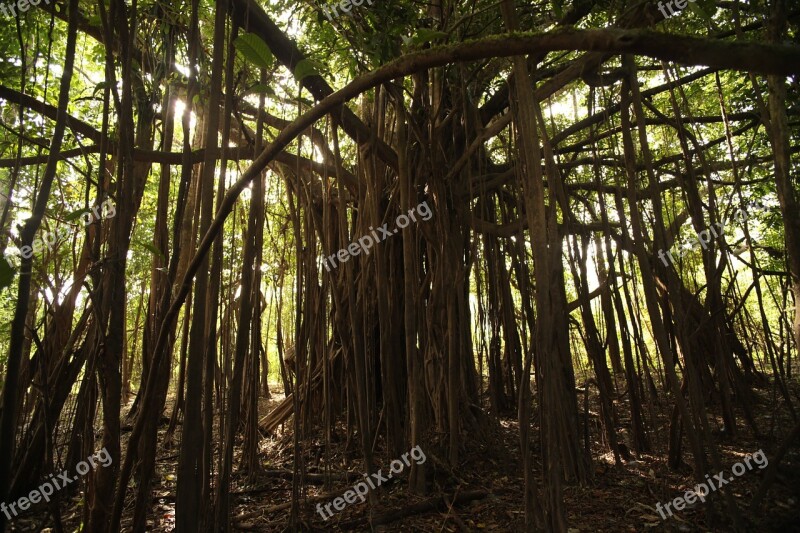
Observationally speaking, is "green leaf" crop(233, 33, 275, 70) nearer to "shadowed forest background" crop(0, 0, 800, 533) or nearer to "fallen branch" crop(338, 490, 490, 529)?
"shadowed forest background" crop(0, 0, 800, 533)

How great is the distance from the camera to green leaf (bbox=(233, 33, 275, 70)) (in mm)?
1555

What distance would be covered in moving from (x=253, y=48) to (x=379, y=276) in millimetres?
1181

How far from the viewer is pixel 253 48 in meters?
1.58

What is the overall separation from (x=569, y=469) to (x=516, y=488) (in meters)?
0.29

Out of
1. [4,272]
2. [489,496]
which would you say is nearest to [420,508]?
[489,496]

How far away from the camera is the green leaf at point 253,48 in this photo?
1.55 metres

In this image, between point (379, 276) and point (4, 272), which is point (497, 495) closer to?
point (379, 276)

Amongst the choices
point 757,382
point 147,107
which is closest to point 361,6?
point 147,107

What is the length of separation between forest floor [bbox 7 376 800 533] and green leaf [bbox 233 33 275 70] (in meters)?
1.84

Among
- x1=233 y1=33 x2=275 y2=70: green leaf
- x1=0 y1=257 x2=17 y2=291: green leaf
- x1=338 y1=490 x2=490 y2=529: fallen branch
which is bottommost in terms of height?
x1=338 y1=490 x2=490 y2=529: fallen branch

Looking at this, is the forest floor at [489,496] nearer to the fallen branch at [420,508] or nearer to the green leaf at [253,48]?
the fallen branch at [420,508]

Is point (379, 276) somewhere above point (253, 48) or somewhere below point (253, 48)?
below

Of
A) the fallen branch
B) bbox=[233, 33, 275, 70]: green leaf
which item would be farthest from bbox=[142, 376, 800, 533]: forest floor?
bbox=[233, 33, 275, 70]: green leaf

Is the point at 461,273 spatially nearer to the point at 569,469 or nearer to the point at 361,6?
the point at 569,469
